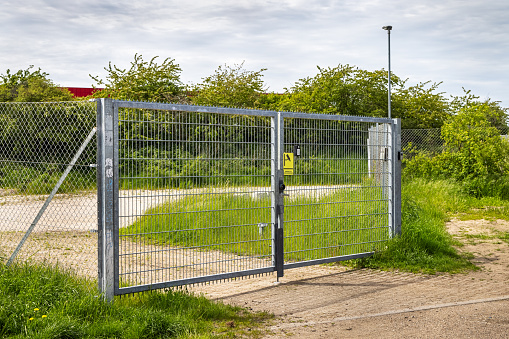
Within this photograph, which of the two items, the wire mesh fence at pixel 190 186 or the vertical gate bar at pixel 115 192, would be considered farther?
the wire mesh fence at pixel 190 186

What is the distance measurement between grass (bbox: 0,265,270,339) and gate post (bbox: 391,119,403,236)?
12.6 ft

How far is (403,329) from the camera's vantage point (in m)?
5.38

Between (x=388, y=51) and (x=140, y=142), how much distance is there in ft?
78.1

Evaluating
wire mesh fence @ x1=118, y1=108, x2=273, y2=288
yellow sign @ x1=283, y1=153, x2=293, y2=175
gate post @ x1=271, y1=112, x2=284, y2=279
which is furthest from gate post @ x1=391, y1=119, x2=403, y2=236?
wire mesh fence @ x1=118, y1=108, x2=273, y2=288

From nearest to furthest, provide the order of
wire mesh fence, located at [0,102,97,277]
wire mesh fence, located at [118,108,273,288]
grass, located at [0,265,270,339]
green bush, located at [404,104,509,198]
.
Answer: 1. grass, located at [0,265,270,339]
2. wire mesh fence, located at [0,102,97,277]
3. wire mesh fence, located at [118,108,273,288]
4. green bush, located at [404,104,509,198]

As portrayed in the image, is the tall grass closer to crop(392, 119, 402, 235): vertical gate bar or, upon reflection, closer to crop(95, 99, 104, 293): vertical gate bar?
crop(392, 119, 402, 235): vertical gate bar

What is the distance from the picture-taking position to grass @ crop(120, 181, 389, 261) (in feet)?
20.5

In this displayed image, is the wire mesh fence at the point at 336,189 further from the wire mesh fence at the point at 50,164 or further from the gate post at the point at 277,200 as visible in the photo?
the wire mesh fence at the point at 50,164

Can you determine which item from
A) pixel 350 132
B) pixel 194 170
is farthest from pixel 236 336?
pixel 350 132

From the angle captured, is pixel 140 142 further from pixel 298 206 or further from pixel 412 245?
pixel 412 245

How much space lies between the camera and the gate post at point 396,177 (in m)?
8.71

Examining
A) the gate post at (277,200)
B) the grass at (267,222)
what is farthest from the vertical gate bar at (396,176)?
the gate post at (277,200)

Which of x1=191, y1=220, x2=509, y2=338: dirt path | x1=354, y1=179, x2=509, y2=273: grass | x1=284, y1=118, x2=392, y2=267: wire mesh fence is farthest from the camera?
x1=354, y1=179, x2=509, y2=273: grass

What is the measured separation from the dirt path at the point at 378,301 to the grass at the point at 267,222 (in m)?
0.50
